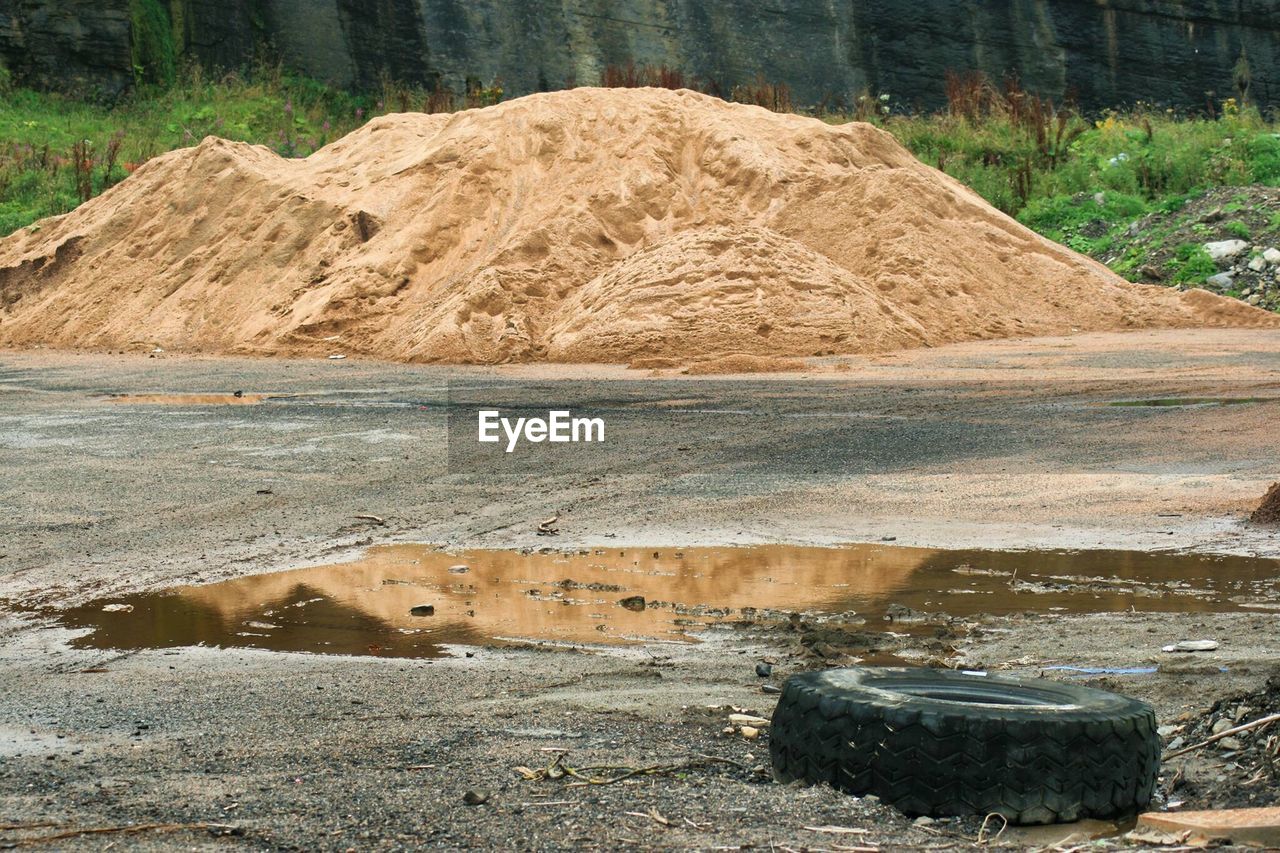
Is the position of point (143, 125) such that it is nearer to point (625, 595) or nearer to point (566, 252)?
point (566, 252)

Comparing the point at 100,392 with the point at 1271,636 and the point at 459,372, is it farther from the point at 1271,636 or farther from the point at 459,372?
the point at 1271,636

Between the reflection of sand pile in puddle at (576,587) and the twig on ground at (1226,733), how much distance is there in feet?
7.27

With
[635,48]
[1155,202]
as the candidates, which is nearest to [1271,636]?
[1155,202]

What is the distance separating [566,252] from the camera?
2106 centimetres

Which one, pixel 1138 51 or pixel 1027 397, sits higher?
pixel 1138 51

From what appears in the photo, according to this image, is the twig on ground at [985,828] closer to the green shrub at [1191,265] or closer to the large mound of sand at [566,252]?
the large mound of sand at [566,252]

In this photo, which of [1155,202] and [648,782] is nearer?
[648,782]

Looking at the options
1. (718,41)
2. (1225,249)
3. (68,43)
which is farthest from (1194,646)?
(68,43)

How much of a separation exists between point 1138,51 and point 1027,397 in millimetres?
27897

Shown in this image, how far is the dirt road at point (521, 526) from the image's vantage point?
3.60 metres

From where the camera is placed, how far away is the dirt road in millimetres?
3596

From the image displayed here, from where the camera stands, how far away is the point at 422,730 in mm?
Result: 4285

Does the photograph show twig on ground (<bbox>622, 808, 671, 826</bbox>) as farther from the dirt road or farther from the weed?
the weed

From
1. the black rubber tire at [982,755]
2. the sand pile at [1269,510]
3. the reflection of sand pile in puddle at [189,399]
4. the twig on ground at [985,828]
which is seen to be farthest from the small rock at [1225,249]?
the twig on ground at [985,828]
